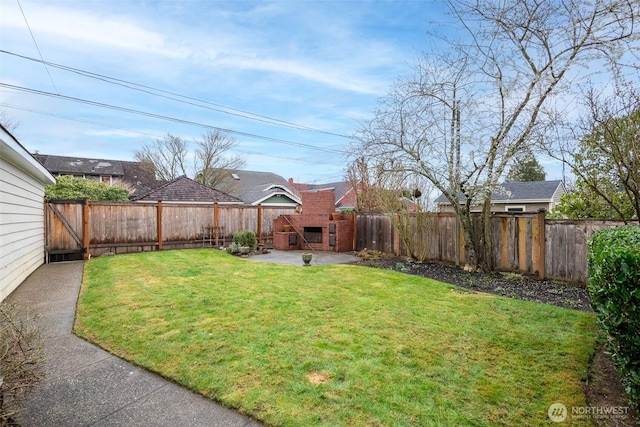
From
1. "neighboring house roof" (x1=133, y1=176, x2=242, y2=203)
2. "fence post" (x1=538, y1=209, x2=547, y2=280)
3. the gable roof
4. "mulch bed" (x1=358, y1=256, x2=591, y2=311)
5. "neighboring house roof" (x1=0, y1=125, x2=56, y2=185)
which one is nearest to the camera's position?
"neighboring house roof" (x1=0, y1=125, x2=56, y2=185)

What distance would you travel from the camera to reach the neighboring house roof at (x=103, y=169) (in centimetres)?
2630

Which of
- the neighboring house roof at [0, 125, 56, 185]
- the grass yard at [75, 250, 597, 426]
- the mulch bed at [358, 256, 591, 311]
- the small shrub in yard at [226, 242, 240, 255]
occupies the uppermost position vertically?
the neighboring house roof at [0, 125, 56, 185]

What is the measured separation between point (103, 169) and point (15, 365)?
3103 cm

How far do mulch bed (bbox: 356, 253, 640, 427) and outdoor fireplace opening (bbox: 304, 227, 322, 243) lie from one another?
104 inches

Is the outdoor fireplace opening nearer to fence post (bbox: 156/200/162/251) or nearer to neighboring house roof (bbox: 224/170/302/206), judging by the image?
fence post (bbox: 156/200/162/251)

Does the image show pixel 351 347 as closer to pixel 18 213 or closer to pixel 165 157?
pixel 18 213

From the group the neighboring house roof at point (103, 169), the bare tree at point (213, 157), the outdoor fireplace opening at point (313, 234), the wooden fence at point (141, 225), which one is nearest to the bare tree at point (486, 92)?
the outdoor fireplace opening at point (313, 234)

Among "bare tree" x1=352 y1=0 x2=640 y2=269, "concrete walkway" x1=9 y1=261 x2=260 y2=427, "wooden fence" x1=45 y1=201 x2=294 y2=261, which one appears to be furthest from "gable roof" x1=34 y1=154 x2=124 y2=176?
"concrete walkway" x1=9 y1=261 x2=260 y2=427

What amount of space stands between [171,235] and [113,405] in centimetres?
994

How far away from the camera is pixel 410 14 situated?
788 cm

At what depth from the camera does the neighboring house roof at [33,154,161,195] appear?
26.3 meters

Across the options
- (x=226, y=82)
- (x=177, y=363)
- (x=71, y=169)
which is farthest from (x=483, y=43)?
(x=71, y=169)

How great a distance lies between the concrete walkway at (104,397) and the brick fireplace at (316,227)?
362 inches

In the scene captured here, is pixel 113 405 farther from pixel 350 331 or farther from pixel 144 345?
pixel 350 331
